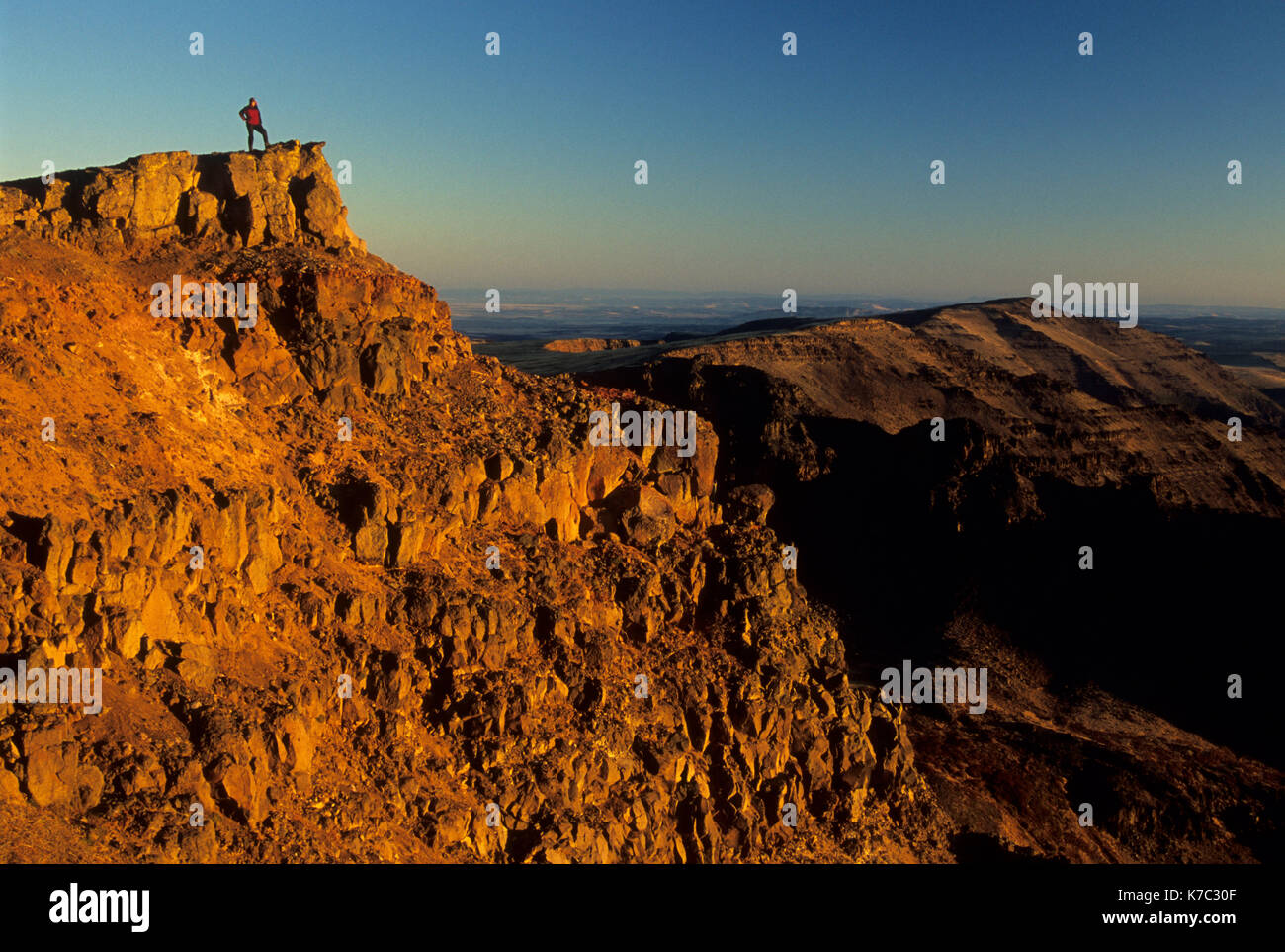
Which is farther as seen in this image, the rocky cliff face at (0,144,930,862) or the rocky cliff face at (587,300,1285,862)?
the rocky cliff face at (587,300,1285,862)

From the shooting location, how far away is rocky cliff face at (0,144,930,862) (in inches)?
525

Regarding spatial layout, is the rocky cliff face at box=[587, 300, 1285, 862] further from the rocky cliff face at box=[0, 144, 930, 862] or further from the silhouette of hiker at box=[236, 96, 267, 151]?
the silhouette of hiker at box=[236, 96, 267, 151]

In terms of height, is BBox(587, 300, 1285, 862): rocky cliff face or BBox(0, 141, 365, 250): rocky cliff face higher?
BBox(0, 141, 365, 250): rocky cliff face

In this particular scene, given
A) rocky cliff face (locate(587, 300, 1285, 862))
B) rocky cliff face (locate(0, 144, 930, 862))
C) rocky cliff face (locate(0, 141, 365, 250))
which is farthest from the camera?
rocky cliff face (locate(587, 300, 1285, 862))

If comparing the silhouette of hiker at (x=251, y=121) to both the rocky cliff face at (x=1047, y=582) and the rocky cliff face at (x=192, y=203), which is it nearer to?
the rocky cliff face at (x=192, y=203)

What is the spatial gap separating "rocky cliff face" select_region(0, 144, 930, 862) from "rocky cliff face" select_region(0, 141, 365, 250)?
0.08 metres

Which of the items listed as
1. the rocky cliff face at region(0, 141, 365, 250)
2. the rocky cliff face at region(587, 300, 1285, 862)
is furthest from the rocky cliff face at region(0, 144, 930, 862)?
the rocky cliff face at region(587, 300, 1285, 862)

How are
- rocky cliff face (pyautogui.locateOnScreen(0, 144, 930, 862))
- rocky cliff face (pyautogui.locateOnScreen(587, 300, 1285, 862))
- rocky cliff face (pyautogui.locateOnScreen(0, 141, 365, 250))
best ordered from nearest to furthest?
rocky cliff face (pyautogui.locateOnScreen(0, 144, 930, 862)) → rocky cliff face (pyautogui.locateOnScreen(0, 141, 365, 250)) → rocky cliff face (pyautogui.locateOnScreen(587, 300, 1285, 862))

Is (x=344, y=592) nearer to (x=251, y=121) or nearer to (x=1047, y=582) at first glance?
(x=251, y=121)

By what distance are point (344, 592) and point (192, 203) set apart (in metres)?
10.8

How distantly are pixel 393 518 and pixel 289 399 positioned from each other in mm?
4157

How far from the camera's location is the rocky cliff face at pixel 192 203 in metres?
19.7
